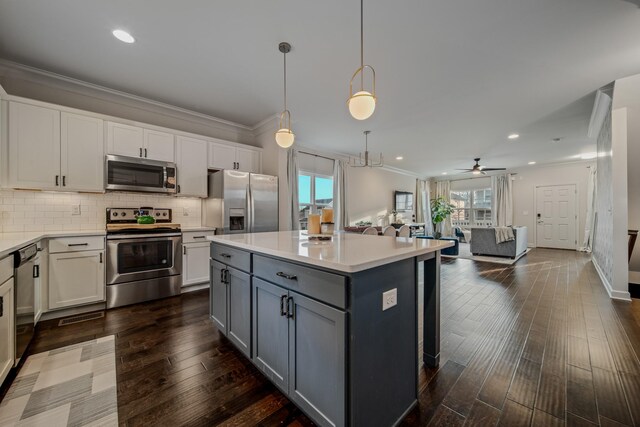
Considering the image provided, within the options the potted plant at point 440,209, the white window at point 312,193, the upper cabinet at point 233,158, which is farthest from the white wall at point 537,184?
the upper cabinet at point 233,158

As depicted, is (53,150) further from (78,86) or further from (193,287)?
(193,287)

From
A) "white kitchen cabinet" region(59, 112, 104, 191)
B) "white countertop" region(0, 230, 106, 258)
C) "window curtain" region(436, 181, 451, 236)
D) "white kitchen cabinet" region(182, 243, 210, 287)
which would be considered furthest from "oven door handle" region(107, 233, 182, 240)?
"window curtain" region(436, 181, 451, 236)

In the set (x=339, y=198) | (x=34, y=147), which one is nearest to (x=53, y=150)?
(x=34, y=147)

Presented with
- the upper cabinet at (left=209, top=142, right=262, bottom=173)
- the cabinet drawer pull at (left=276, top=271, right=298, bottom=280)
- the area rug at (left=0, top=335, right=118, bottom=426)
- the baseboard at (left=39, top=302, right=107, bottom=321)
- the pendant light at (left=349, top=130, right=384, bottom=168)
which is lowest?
the area rug at (left=0, top=335, right=118, bottom=426)

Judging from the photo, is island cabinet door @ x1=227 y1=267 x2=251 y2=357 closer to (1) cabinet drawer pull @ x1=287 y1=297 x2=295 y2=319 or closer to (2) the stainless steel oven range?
→ (1) cabinet drawer pull @ x1=287 y1=297 x2=295 y2=319

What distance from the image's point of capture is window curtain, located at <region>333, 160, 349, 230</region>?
6.34 m

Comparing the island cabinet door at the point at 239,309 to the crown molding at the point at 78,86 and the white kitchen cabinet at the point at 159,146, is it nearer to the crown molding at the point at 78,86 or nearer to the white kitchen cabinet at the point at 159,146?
the white kitchen cabinet at the point at 159,146

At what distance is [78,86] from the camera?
312 centimetres

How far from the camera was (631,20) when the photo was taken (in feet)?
6.82

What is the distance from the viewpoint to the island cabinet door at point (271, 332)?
144 cm

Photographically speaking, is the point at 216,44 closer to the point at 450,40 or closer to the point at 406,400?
the point at 450,40

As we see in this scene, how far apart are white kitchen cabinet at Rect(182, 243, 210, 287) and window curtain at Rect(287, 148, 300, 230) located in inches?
62.1

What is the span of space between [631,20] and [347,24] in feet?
7.85

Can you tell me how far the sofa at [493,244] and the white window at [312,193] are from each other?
384 centimetres
